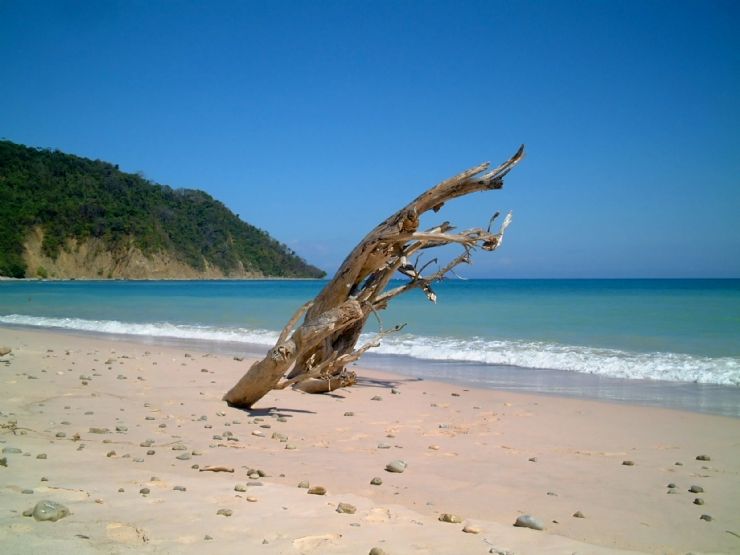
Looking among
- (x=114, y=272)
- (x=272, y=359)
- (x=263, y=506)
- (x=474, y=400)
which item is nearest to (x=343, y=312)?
(x=272, y=359)

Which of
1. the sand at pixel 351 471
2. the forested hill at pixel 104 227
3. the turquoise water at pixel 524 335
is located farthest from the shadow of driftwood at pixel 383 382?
the forested hill at pixel 104 227

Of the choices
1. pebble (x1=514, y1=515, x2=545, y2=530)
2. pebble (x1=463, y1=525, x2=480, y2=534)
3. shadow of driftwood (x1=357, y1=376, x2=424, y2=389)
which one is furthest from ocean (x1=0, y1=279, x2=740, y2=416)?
pebble (x1=463, y1=525, x2=480, y2=534)

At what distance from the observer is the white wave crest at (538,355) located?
37.2 feet

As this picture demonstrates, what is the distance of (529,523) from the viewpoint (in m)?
3.77

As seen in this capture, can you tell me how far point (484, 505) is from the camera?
4.22 meters

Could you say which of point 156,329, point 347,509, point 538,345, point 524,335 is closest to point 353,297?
point 347,509

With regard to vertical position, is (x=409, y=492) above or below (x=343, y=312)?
below

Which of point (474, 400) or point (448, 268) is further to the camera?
point (448, 268)

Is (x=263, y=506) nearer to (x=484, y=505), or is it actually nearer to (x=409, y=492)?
(x=409, y=492)

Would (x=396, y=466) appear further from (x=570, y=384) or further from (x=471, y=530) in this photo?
(x=570, y=384)

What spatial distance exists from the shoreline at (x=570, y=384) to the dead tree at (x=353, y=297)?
230 centimetres

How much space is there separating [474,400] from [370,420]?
6.62 feet

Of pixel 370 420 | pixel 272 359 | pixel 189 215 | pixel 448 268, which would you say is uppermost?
pixel 189 215

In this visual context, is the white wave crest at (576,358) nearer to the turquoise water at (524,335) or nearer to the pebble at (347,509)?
the turquoise water at (524,335)
